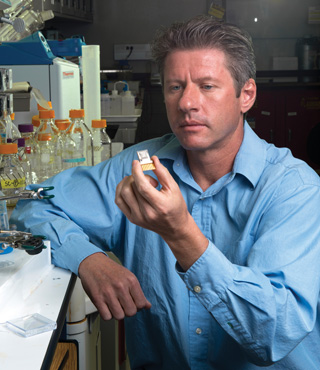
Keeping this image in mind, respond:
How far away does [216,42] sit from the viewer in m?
A: 1.36

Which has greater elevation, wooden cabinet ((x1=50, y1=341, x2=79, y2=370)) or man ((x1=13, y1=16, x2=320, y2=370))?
man ((x1=13, y1=16, x2=320, y2=370))

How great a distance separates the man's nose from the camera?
130 centimetres

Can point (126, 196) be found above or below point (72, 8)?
below

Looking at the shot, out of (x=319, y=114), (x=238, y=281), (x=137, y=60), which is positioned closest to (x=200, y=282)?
(x=238, y=281)

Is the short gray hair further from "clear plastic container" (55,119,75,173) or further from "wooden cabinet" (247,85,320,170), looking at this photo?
"wooden cabinet" (247,85,320,170)

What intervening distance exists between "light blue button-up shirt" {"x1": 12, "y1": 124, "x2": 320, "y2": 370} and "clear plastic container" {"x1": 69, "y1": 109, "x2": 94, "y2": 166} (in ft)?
2.10

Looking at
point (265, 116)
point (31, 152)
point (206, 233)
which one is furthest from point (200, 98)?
point (265, 116)

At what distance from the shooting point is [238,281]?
3.40 feet

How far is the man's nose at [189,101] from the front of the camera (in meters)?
1.30

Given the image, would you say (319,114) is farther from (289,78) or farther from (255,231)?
(255,231)

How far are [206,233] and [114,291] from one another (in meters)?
0.28

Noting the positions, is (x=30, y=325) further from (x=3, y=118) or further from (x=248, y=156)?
(x=3, y=118)

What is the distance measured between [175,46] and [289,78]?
6.31 m

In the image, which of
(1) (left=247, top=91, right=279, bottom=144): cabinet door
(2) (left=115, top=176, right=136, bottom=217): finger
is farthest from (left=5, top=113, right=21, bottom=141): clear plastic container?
(1) (left=247, top=91, right=279, bottom=144): cabinet door
